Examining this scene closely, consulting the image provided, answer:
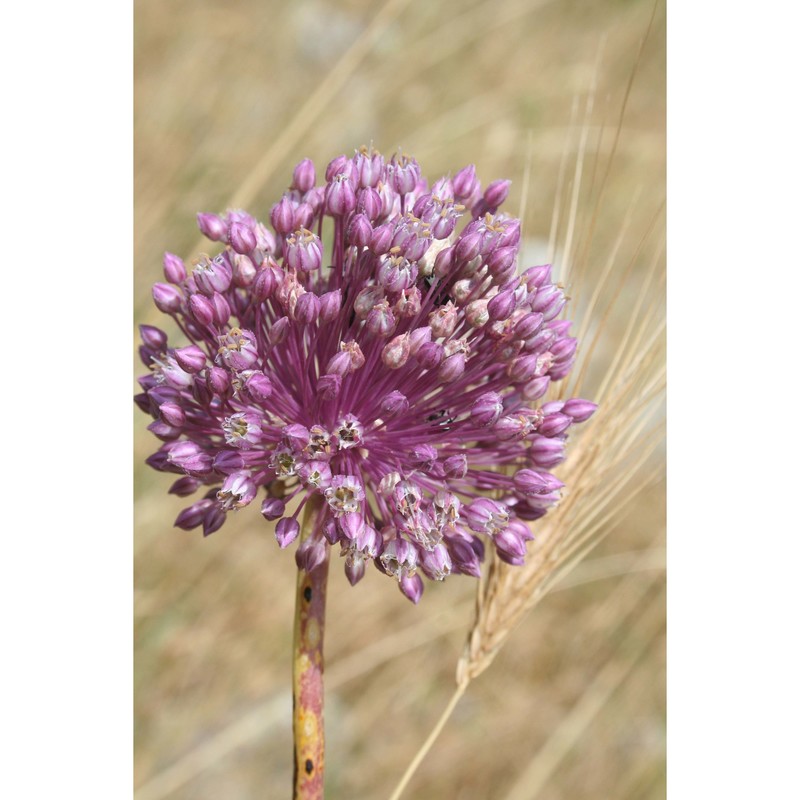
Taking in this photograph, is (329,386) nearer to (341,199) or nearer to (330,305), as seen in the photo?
(330,305)

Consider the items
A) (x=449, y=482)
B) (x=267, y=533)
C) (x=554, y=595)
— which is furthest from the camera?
(x=554, y=595)

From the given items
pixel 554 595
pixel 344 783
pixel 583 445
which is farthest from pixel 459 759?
pixel 583 445

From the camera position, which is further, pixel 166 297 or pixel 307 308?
pixel 166 297

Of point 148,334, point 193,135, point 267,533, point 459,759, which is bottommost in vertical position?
point 459,759

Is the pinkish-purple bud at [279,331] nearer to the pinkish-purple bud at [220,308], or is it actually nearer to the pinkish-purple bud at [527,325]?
the pinkish-purple bud at [220,308]

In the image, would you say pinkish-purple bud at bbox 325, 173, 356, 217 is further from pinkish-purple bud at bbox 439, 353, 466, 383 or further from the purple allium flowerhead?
pinkish-purple bud at bbox 439, 353, 466, 383

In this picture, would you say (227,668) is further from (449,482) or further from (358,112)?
(358,112)

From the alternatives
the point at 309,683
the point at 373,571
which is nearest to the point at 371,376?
the point at 309,683
